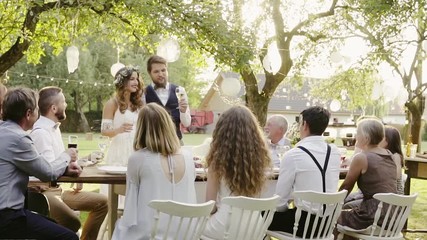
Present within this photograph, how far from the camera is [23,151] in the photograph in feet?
9.40

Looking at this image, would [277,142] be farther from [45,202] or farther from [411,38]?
[411,38]

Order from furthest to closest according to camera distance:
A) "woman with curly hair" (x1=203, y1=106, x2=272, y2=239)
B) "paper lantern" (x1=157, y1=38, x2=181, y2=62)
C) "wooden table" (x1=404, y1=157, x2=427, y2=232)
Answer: "paper lantern" (x1=157, y1=38, x2=181, y2=62), "wooden table" (x1=404, y1=157, x2=427, y2=232), "woman with curly hair" (x1=203, y1=106, x2=272, y2=239)

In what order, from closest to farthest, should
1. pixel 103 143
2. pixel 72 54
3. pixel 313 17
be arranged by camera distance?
pixel 103 143, pixel 72 54, pixel 313 17

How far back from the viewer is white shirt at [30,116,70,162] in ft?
11.5

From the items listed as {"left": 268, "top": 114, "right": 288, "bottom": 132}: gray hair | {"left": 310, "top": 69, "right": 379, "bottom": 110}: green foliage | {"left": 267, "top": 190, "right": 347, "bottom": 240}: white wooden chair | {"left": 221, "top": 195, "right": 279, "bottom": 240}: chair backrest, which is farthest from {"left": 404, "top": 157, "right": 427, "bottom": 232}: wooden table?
{"left": 310, "top": 69, "right": 379, "bottom": 110}: green foliage

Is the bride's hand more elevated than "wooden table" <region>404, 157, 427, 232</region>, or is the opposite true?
the bride's hand

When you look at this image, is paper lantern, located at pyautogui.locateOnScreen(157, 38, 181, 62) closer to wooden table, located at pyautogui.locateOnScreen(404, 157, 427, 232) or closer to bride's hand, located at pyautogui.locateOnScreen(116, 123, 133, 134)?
bride's hand, located at pyautogui.locateOnScreen(116, 123, 133, 134)

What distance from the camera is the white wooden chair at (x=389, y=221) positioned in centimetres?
338

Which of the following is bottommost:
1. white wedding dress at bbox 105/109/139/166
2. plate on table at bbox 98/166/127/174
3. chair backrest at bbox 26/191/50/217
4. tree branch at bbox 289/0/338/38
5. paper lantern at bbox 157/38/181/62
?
chair backrest at bbox 26/191/50/217

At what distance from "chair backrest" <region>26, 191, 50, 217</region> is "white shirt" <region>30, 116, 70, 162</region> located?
0.25 m

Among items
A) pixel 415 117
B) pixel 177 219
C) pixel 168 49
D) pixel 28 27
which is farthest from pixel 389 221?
pixel 415 117

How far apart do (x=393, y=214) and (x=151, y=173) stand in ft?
5.75

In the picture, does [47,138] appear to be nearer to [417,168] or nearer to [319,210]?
[319,210]

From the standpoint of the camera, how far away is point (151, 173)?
9.23 feet
